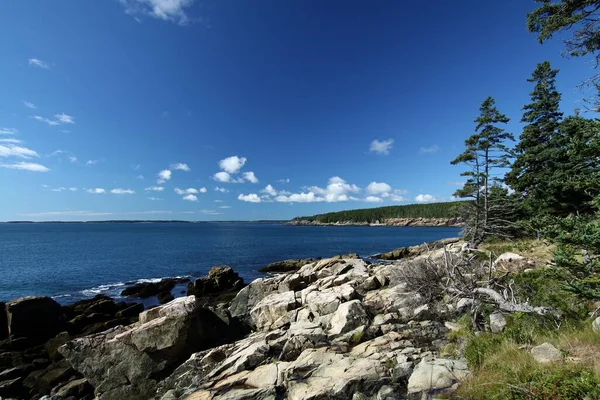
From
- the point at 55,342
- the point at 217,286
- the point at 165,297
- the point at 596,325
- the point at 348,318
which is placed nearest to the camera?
the point at 596,325

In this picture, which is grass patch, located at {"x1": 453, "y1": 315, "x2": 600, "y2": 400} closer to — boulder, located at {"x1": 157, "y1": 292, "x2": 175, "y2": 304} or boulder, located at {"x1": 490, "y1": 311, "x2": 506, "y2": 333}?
boulder, located at {"x1": 490, "y1": 311, "x2": 506, "y2": 333}

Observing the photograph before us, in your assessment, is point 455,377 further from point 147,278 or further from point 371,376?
point 147,278

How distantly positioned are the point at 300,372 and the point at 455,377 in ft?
12.3

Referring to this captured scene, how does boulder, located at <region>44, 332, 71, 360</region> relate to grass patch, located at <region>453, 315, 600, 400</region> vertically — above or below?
below

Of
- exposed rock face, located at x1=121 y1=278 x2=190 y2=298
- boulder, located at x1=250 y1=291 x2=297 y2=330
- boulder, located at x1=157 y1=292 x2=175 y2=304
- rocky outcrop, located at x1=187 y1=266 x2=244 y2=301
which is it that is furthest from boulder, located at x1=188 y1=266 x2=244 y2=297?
boulder, located at x1=250 y1=291 x2=297 y2=330

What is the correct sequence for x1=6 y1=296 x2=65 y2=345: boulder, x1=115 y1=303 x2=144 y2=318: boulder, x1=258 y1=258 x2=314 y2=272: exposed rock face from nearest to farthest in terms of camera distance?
x1=6 y1=296 x2=65 y2=345: boulder, x1=115 y1=303 x2=144 y2=318: boulder, x1=258 y1=258 x2=314 y2=272: exposed rock face

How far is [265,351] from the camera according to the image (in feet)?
31.6

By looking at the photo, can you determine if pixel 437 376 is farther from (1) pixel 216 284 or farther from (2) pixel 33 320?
(1) pixel 216 284

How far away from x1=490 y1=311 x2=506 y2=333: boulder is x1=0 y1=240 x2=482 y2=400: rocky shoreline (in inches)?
54.7

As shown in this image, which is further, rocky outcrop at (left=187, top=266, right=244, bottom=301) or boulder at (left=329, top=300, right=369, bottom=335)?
rocky outcrop at (left=187, top=266, right=244, bottom=301)

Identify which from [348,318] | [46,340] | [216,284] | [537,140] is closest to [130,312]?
[46,340]

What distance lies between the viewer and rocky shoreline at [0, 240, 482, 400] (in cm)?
716

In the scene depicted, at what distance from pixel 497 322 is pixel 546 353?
8.04 feet

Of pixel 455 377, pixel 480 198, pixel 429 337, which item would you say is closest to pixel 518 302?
pixel 429 337
